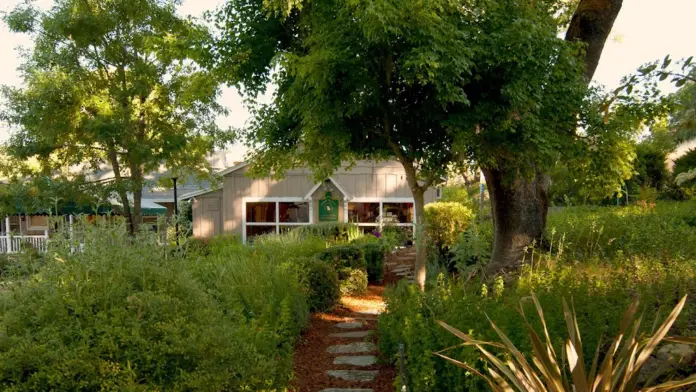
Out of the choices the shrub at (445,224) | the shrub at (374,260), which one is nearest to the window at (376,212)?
the shrub at (445,224)

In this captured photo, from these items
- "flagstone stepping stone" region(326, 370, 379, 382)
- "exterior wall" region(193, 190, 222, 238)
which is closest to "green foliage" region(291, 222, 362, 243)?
"exterior wall" region(193, 190, 222, 238)

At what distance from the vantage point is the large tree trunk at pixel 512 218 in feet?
28.2

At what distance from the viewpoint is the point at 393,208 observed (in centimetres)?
2111

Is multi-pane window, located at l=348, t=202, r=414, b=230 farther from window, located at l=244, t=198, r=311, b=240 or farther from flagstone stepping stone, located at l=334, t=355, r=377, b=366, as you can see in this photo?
flagstone stepping stone, located at l=334, t=355, r=377, b=366

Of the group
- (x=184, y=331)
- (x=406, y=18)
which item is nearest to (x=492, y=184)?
(x=406, y=18)

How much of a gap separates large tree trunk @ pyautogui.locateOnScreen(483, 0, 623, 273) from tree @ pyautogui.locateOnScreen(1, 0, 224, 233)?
9244 millimetres

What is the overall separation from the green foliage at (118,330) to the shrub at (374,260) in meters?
6.57

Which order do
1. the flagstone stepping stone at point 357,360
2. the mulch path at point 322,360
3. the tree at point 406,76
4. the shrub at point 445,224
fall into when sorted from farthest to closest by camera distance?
the shrub at point 445,224
the tree at point 406,76
the flagstone stepping stone at point 357,360
the mulch path at point 322,360

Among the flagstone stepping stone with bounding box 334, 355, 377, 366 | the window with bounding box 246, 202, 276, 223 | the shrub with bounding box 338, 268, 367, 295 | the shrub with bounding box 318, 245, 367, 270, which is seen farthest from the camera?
the window with bounding box 246, 202, 276, 223

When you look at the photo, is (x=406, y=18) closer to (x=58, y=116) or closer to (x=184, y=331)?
(x=184, y=331)

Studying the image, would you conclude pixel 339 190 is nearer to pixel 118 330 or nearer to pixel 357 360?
pixel 357 360

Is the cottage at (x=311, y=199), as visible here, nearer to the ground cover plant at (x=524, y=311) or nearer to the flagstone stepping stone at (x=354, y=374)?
the ground cover plant at (x=524, y=311)

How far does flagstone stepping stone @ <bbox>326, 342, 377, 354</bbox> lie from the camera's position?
644 centimetres

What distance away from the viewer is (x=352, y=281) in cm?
997
